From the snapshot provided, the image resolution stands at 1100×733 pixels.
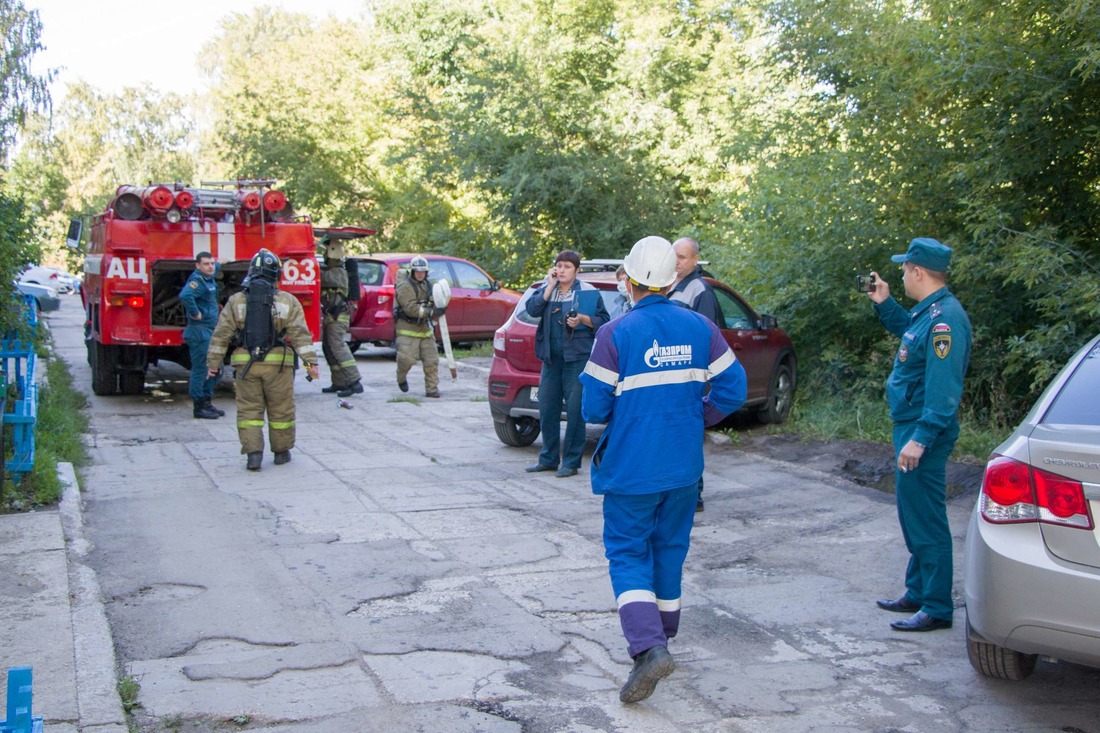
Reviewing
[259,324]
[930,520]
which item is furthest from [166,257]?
[930,520]

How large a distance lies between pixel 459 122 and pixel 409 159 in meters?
5.17

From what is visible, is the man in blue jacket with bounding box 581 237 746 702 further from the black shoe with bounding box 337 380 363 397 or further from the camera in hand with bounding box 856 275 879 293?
the black shoe with bounding box 337 380 363 397

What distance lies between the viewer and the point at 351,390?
13.9 m

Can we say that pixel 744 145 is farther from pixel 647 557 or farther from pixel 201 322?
pixel 647 557

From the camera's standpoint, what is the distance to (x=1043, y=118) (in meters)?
8.89

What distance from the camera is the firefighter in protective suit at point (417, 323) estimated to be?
13.6 meters

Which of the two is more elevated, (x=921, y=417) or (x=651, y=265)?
(x=651, y=265)

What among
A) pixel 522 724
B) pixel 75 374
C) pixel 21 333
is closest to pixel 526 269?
pixel 75 374

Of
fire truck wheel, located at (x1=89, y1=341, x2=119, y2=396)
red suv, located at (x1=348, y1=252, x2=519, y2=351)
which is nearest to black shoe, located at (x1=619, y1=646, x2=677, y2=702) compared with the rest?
fire truck wheel, located at (x1=89, y1=341, x2=119, y2=396)

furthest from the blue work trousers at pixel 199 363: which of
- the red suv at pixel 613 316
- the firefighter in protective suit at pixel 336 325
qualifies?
the red suv at pixel 613 316

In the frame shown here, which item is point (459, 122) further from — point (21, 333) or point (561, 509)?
point (561, 509)

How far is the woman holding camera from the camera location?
28.9 ft

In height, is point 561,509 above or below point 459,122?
below

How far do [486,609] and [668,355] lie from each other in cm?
177
